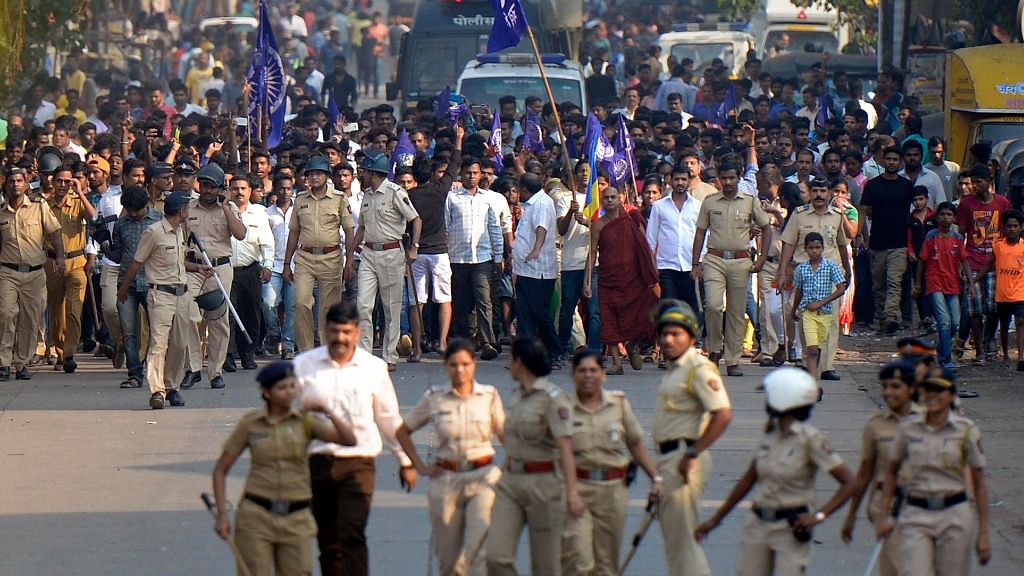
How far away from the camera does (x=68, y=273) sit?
15773 millimetres

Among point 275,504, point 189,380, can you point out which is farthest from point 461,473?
point 189,380

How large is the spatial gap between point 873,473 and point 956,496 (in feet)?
1.45

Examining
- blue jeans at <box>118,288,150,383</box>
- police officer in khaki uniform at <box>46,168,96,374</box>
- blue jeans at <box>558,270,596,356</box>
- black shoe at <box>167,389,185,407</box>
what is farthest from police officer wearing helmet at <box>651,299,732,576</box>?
police officer in khaki uniform at <box>46,168,96,374</box>

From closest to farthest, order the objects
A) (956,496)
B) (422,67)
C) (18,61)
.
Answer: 1. (956,496)
2. (18,61)
3. (422,67)

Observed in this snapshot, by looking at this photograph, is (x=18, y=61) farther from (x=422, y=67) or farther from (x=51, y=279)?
(x=422, y=67)

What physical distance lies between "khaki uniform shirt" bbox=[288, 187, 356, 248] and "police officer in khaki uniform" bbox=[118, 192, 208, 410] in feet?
4.96

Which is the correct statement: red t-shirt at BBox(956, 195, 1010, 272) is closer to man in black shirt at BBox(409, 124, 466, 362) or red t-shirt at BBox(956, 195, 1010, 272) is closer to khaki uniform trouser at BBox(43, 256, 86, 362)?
man in black shirt at BBox(409, 124, 466, 362)

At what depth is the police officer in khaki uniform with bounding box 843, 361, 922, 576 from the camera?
7949 millimetres

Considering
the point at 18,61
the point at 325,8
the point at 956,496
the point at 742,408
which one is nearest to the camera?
Result: the point at 956,496

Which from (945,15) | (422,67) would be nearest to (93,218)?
(422,67)

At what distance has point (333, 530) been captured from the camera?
8578 millimetres

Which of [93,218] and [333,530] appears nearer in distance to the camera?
[333,530]

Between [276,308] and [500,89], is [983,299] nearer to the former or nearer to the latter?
[276,308]

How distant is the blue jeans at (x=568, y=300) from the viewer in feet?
51.2
